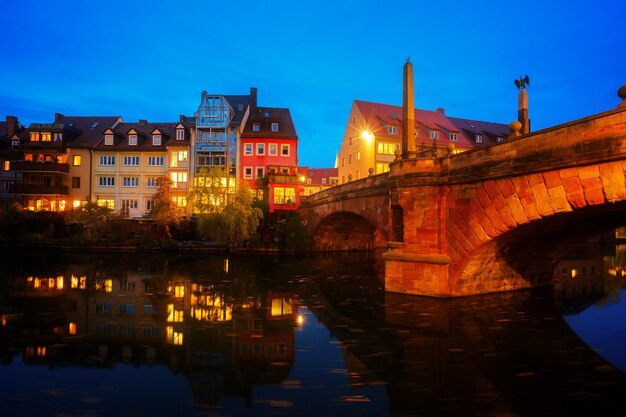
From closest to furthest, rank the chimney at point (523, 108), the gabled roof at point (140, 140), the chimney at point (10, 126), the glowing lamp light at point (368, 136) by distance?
the chimney at point (523, 108) → the glowing lamp light at point (368, 136) → the gabled roof at point (140, 140) → the chimney at point (10, 126)

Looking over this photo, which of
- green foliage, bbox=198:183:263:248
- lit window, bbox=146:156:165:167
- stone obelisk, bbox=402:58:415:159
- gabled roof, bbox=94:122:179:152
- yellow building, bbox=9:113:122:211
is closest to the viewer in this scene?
stone obelisk, bbox=402:58:415:159

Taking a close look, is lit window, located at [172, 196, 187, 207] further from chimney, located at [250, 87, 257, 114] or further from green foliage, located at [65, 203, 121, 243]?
chimney, located at [250, 87, 257, 114]

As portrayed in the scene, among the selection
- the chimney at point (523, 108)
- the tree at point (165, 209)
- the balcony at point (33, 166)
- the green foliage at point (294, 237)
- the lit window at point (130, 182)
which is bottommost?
the green foliage at point (294, 237)

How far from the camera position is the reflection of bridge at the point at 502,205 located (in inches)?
397

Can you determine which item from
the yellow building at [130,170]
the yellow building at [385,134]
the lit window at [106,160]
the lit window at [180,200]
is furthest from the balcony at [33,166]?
the yellow building at [385,134]

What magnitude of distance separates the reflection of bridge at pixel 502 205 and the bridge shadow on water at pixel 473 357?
4.02 feet

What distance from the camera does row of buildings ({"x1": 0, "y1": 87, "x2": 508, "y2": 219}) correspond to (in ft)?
167

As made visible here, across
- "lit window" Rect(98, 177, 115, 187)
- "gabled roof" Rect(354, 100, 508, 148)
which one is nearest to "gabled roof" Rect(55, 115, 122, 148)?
"lit window" Rect(98, 177, 115, 187)

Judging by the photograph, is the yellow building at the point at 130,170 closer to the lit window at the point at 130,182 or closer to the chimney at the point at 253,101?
the lit window at the point at 130,182

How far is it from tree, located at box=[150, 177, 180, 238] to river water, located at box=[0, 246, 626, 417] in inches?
947

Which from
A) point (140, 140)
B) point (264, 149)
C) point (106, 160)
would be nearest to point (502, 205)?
point (264, 149)

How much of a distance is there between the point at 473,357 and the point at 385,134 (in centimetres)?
4317

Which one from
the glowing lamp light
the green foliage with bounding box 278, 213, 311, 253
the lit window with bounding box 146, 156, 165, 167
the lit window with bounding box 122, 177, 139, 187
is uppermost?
the glowing lamp light

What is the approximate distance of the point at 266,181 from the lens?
4709 centimetres
